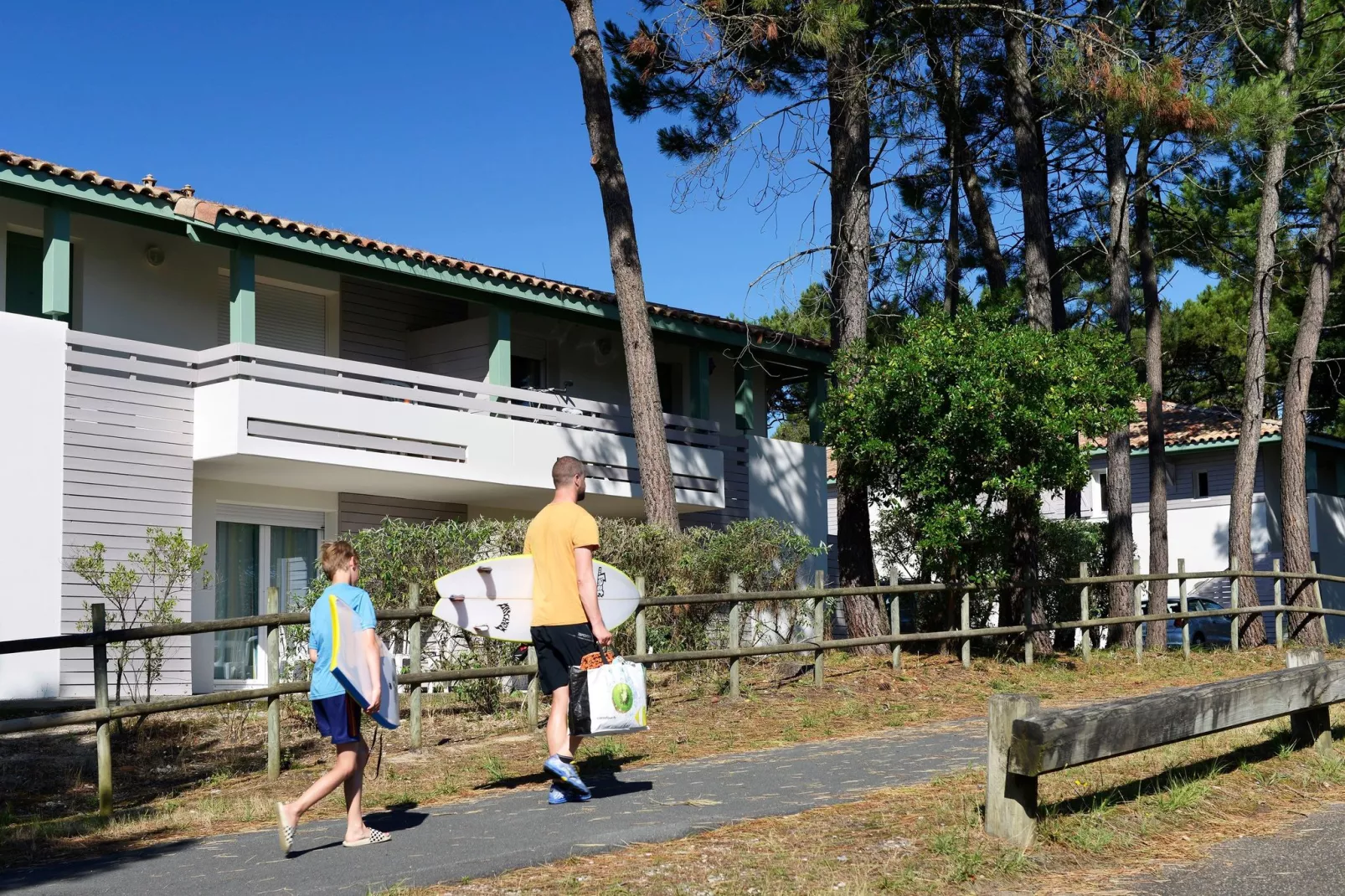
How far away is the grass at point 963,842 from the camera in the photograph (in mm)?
5953

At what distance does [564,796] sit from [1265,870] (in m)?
3.74

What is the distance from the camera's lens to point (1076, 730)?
6484 millimetres

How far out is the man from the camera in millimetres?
7926

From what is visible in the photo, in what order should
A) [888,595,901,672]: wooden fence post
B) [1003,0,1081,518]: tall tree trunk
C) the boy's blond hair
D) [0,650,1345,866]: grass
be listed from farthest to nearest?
[1003,0,1081,518]: tall tree trunk, [888,595,901,672]: wooden fence post, [0,650,1345,866]: grass, the boy's blond hair

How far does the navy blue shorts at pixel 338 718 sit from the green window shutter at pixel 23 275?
37.5 ft

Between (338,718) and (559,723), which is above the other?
(338,718)

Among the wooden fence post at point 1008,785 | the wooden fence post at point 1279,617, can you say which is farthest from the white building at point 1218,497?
the wooden fence post at point 1008,785

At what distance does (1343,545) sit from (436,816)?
1394 inches

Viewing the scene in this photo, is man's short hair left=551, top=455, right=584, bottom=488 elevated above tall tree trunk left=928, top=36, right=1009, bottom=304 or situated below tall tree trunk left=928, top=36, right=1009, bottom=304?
below

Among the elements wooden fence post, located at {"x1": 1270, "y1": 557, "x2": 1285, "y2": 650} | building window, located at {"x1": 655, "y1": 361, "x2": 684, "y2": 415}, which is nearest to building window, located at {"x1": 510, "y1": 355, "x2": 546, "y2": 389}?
building window, located at {"x1": 655, "y1": 361, "x2": 684, "y2": 415}

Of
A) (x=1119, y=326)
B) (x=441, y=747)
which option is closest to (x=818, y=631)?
(x=441, y=747)

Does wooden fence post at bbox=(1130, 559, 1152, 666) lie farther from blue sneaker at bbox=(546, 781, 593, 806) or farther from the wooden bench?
blue sneaker at bbox=(546, 781, 593, 806)

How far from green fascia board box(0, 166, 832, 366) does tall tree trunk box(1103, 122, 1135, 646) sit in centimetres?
580

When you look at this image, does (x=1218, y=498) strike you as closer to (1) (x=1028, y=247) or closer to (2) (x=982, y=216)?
(2) (x=982, y=216)
